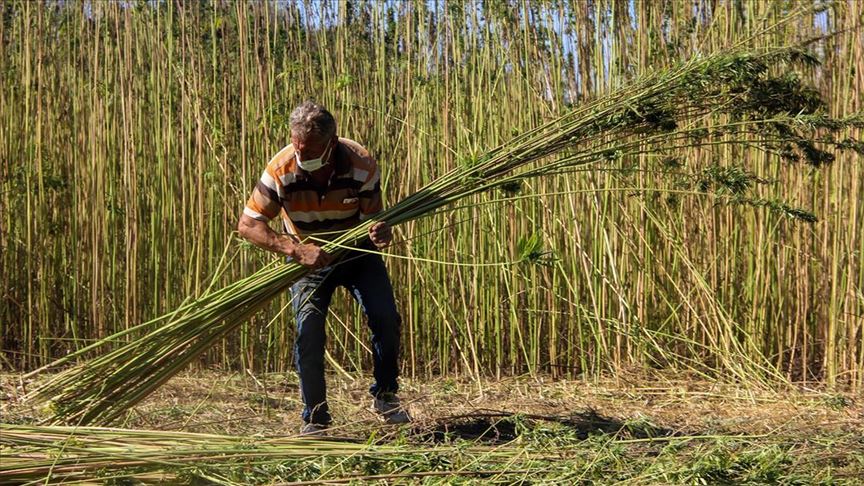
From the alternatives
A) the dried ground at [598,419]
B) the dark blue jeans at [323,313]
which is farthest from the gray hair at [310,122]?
the dried ground at [598,419]

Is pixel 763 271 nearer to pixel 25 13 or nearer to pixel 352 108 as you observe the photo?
pixel 352 108

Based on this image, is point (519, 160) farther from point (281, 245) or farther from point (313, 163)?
point (281, 245)

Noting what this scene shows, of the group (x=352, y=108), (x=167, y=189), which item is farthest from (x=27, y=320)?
(x=352, y=108)

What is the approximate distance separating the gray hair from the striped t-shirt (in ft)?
0.48

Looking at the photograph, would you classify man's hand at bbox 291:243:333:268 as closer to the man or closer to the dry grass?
the man

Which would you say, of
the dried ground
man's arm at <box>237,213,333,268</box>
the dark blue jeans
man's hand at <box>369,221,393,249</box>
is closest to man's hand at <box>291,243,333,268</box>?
man's arm at <box>237,213,333,268</box>

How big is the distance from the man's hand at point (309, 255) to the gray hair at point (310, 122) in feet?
1.15

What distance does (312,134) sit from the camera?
10.8ft

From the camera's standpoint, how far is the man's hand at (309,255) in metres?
3.24

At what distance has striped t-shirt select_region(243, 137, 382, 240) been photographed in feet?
11.3

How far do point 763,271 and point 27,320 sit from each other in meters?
3.47

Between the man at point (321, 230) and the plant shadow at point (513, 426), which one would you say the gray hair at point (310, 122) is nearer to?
the man at point (321, 230)

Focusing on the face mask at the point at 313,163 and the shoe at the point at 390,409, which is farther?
the shoe at the point at 390,409

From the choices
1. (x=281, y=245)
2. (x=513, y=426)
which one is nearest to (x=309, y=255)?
(x=281, y=245)
